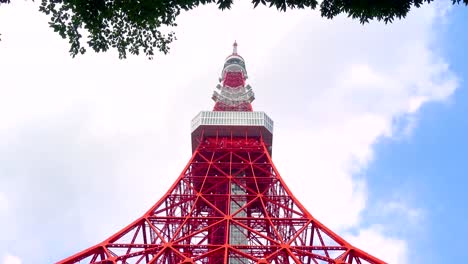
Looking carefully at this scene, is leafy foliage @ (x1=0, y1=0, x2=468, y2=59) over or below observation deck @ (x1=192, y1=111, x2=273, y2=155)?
below

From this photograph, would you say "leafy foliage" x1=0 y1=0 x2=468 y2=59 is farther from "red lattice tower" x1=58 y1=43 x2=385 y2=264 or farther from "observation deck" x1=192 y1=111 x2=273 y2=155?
"observation deck" x1=192 y1=111 x2=273 y2=155

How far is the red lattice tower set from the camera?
16.0m

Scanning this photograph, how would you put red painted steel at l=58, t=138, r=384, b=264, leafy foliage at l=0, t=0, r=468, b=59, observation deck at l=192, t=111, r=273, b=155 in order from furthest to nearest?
observation deck at l=192, t=111, r=273, b=155 < red painted steel at l=58, t=138, r=384, b=264 < leafy foliage at l=0, t=0, r=468, b=59

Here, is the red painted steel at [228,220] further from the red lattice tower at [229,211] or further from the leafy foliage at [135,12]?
the leafy foliage at [135,12]

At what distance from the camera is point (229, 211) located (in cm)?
1908

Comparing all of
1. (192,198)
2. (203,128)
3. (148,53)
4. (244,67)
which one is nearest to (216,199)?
(192,198)

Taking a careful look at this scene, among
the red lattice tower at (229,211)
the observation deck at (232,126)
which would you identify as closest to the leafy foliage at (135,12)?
the red lattice tower at (229,211)

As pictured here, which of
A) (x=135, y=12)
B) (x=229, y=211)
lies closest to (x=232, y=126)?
(x=229, y=211)

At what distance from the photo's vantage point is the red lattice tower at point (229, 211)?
52.5 ft

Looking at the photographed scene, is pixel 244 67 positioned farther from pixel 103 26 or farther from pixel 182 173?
pixel 103 26

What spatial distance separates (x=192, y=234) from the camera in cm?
1688

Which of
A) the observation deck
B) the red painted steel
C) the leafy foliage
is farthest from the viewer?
the observation deck

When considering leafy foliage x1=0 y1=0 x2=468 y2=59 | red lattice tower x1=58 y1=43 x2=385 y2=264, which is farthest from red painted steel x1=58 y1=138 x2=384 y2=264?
leafy foliage x1=0 y1=0 x2=468 y2=59

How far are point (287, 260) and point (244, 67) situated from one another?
1522 centimetres
